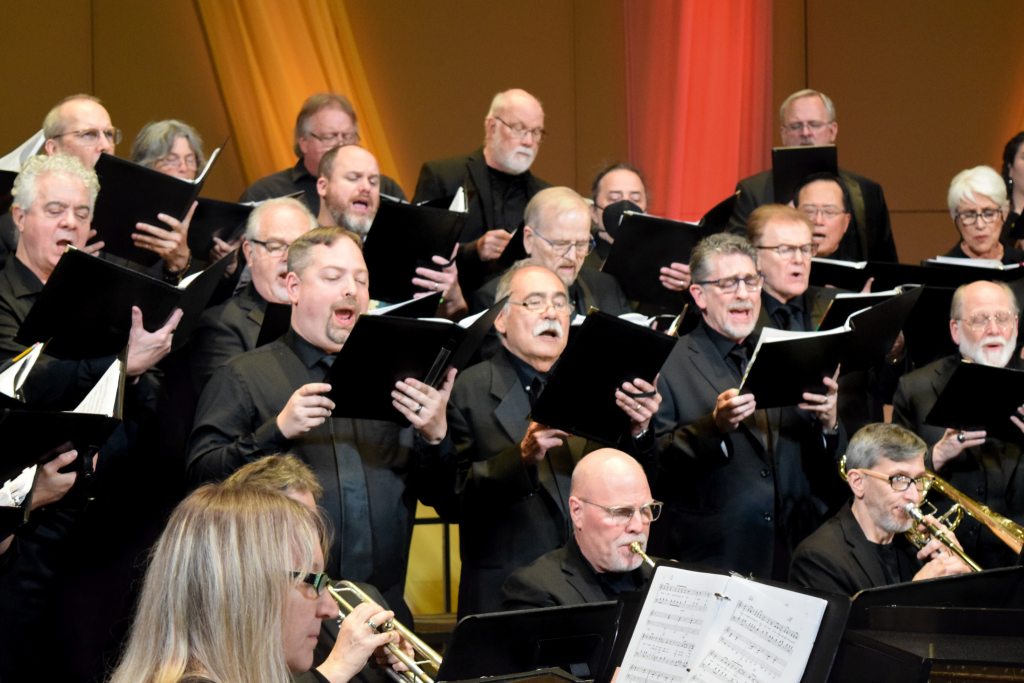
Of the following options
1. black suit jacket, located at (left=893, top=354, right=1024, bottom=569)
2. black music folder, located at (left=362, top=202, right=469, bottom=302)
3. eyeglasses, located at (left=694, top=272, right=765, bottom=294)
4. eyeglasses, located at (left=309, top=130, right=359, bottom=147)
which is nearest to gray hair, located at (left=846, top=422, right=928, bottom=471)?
black suit jacket, located at (left=893, top=354, right=1024, bottom=569)

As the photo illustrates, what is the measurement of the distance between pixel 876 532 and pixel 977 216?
179cm

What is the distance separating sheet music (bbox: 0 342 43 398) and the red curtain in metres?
4.17

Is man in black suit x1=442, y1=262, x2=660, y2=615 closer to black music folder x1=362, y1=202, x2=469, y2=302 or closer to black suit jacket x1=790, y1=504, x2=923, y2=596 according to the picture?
black music folder x1=362, y1=202, x2=469, y2=302

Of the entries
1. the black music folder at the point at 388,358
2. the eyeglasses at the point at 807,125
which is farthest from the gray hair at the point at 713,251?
the eyeglasses at the point at 807,125

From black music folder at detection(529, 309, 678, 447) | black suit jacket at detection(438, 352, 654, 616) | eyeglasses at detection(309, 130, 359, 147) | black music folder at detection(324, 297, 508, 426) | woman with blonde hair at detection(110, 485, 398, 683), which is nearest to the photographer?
woman with blonde hair at detection(110, 485, 398, 683)

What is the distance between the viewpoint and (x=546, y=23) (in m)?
6.91

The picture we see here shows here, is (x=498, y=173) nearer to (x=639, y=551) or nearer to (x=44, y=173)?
(x=44, y=173)

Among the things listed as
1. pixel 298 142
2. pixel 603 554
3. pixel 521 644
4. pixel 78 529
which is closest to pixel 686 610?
pixel 521 644

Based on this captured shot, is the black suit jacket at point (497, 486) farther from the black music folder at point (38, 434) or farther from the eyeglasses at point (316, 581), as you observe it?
the eyeglasses at point (316, 581)

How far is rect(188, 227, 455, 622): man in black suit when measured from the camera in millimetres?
2877

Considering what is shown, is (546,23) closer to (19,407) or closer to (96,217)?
(96,217)

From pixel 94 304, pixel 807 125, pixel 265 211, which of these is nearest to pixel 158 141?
pixel 265 211

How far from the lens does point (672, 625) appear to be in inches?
83.4

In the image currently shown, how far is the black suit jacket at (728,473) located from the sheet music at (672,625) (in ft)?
4.61
